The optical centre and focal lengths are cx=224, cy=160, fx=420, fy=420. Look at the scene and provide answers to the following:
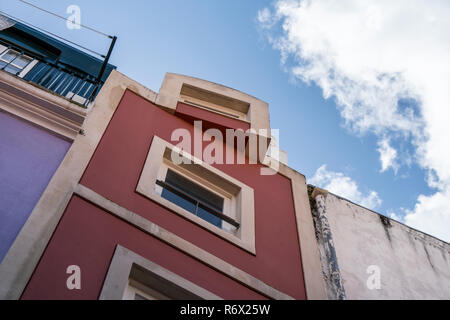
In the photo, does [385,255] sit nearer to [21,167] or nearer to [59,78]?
[21,167]

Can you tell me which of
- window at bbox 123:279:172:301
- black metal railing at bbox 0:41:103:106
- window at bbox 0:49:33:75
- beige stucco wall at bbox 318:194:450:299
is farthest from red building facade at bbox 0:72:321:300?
window at bbox 0:49:33:75

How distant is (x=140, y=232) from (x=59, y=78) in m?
4.73

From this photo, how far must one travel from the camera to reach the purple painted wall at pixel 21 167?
5.23 metres

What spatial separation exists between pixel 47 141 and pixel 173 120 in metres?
2.82

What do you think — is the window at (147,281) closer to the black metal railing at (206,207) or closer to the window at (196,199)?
the window at (196,199)

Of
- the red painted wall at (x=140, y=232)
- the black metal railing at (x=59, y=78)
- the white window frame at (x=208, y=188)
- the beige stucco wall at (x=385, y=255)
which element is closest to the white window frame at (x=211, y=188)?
the white window frame at (x=208, y=188)

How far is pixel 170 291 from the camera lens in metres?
5.65

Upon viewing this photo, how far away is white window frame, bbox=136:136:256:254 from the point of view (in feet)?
22.1

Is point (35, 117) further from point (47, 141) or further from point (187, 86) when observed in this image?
point (187, 86)

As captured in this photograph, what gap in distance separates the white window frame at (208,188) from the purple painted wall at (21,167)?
1.38m
